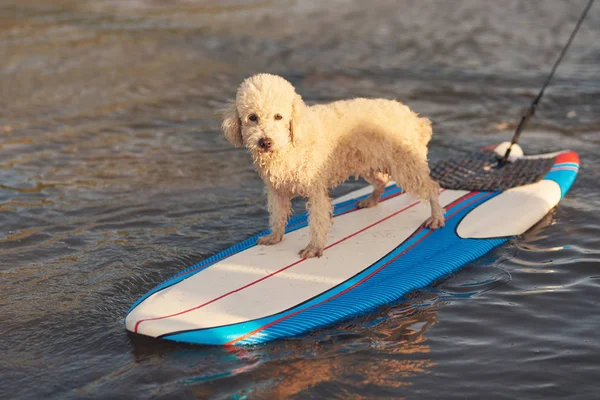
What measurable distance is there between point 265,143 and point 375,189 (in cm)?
207

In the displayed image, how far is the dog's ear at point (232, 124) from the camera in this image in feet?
16.7

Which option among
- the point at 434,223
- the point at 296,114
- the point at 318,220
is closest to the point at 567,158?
the point at 434,223

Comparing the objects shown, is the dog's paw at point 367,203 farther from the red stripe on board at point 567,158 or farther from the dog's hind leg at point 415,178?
the red stripe on board at point 567,158

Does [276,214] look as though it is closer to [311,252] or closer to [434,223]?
[311,252]

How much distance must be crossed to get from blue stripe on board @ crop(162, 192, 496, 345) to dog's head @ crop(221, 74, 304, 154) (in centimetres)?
118

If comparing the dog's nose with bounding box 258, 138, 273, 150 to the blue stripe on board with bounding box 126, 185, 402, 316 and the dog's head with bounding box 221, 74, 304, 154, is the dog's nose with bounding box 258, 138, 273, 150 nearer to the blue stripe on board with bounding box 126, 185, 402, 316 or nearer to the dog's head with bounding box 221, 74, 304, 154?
the dog's head with bounding box 221, 74, 304, 154

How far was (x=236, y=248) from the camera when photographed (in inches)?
232

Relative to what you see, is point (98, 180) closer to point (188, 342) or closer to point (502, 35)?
point (188, 342)

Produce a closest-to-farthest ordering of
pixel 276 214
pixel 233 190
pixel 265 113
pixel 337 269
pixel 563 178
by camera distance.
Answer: pixel 265 113
pixel 337 269
pixel 276 214
pixel 563 178
pixel 233 190

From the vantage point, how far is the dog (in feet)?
16.3

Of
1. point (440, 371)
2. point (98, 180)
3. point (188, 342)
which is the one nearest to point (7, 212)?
point (98, 180)

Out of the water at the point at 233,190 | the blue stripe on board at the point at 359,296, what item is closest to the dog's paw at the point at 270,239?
the water at the point at 233,190

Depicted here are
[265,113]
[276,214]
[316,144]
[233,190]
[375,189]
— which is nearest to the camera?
[265,113]

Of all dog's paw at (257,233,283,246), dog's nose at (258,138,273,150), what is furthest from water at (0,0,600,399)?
dog's nose at (258,138,273,150)
